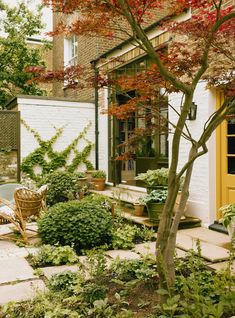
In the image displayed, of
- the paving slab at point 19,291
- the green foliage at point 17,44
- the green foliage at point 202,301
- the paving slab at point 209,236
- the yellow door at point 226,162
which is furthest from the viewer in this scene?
the green foliage at point 17,44

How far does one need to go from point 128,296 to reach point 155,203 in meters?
2.78

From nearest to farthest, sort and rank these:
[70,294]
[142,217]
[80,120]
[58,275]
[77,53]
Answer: [70,294]
[58,275]
[142,217]
[80,120]
[77,53]

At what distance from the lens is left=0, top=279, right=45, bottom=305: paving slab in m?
3.01

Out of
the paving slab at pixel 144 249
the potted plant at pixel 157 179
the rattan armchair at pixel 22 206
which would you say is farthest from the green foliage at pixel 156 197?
the rattan armchair at pixel 22 206

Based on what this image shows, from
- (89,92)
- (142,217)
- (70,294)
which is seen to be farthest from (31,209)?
(89,92)

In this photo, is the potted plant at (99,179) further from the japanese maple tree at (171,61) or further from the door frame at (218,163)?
the japanese maple tree at (171,61)

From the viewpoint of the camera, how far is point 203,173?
582 cm

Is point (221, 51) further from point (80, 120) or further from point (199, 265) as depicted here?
point (80, 120)

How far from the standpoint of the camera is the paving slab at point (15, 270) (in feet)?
11.6

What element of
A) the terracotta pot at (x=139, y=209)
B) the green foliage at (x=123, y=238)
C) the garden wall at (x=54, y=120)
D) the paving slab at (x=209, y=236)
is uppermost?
the garden wall at (x=54, y=120)

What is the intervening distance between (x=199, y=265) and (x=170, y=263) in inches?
39.5

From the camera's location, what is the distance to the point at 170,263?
9.22 feet

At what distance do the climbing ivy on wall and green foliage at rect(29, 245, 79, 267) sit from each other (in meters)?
5.54

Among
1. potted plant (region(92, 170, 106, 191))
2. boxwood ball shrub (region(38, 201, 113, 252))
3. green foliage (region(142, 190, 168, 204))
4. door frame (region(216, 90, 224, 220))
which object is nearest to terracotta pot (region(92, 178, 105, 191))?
potted plant (region(92, 170, 106, 191))
